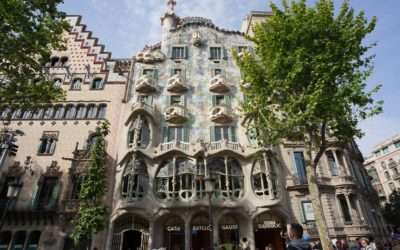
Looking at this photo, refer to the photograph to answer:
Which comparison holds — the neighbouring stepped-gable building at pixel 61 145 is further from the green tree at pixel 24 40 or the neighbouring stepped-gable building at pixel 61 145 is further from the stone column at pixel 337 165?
the stone column at pixel 337 165

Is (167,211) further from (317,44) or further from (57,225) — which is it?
(317,44)

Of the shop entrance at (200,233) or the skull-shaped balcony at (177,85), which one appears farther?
the skull-shaped balcony at (177,85)

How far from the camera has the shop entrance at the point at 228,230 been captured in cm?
2058

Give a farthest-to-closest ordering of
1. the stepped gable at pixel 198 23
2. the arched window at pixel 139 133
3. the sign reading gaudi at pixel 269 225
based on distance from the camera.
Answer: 1. the stepped gable at pixel 198 23
2. the arched window at pixel 139 133
3. the sign reading gaudi at pixel 269 225

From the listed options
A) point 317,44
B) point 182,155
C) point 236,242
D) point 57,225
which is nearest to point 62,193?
point 57,225

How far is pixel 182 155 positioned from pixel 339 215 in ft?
46.7

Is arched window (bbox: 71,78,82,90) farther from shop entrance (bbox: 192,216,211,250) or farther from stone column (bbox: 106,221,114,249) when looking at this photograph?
shop entrance (bbox: 192,216,211,250)

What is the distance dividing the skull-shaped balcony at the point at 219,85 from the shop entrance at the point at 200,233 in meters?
13.2

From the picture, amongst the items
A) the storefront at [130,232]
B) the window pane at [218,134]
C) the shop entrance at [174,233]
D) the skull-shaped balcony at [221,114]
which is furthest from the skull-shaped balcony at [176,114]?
the storefront at [130,232]

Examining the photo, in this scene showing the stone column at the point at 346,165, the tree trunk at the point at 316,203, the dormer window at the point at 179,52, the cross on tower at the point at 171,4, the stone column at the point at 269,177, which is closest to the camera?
the tree trunk at the point at 316,203

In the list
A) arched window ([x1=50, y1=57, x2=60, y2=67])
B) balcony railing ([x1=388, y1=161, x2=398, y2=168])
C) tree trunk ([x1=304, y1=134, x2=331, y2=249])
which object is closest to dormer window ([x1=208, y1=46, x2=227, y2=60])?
tree trunk ([x1=304, y1=134, x2=331, y2=249])

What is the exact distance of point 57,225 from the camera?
20594 mm

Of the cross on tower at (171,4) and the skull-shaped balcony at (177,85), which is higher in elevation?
the cross on tower at (171,4)

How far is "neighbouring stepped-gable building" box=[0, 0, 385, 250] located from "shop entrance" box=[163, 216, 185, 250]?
0.28ft
